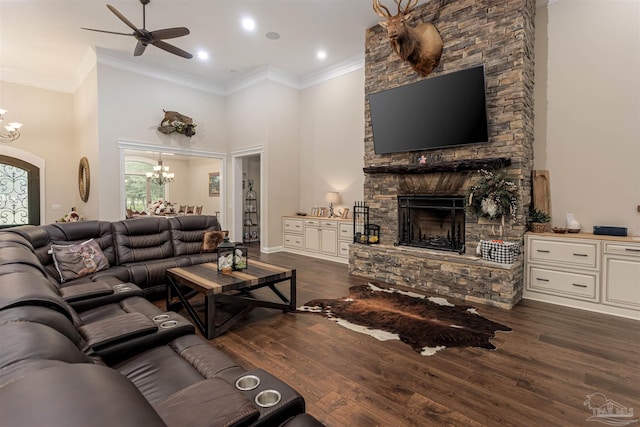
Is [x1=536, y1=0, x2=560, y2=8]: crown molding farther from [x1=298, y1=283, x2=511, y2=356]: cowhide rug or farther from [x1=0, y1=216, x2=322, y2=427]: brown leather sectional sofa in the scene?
[x1=0, y1=216, x2=322, y2=427]: brown leather sectional sofa

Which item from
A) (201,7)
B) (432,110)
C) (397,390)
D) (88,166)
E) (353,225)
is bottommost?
(397,390)

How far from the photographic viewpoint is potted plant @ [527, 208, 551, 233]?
3.99 metres

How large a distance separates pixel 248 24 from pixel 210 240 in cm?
351

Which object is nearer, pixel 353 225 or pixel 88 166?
pixel 353 225

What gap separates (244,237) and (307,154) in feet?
9.58

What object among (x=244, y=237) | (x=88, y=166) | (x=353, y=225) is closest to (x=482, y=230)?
(x=353, y=225)

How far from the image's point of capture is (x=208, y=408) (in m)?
1.01

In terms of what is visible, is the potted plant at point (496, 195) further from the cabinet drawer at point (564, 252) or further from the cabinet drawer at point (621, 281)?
the cabinet drawer at point (621, 281)

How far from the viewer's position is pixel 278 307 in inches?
135

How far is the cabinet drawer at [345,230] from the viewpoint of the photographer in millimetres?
6066

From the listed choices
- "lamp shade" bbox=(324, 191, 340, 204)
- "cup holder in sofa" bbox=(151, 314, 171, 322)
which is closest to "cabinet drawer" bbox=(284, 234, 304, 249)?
"lamp shade" bbox=(324, 191, 340, 204)

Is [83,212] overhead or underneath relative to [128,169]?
underneath

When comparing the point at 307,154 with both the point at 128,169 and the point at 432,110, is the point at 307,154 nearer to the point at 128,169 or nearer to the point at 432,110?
the point at 432,110

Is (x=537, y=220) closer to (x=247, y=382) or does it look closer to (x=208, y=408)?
(x=247, y=382)
